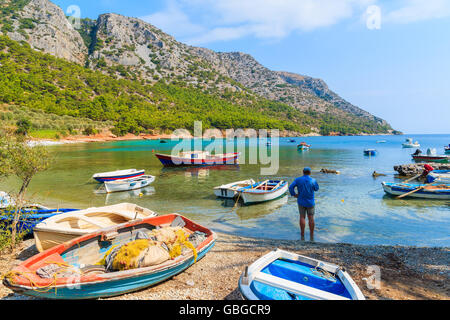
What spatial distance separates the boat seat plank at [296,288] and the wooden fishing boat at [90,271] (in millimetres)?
2137

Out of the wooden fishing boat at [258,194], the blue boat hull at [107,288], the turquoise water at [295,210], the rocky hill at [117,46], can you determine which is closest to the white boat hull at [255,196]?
the wooden fishing boat at [258,194]

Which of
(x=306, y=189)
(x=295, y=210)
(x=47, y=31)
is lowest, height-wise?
(x=295, y=210)

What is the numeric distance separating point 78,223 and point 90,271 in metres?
3.46

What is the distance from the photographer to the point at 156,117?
111m

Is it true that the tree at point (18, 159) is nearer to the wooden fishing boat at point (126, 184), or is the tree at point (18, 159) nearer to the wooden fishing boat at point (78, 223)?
the wooden fishing boat at point (78, 223)

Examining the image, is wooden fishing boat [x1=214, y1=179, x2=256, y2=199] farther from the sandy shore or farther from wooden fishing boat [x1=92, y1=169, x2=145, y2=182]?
wooden fishing boat [x1=92, y1=169, x2=145, y2=182]

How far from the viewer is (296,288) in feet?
13.8

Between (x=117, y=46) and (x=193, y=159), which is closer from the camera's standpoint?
(x=193, y=159)

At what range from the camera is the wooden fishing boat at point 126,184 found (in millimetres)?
18666

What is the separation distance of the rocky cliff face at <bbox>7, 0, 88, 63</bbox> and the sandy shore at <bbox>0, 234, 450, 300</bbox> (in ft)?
513

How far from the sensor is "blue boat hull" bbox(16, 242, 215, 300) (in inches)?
175

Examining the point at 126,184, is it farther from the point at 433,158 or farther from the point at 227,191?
the point at 433,158

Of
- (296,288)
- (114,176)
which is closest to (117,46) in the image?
(114,176)

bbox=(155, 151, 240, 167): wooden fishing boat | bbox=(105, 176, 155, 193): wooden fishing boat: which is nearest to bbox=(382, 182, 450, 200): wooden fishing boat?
bbox=(105, 176, 155, 193): wooden fishing boat
